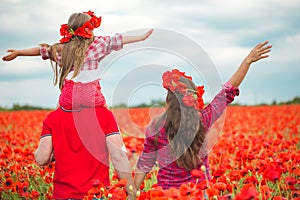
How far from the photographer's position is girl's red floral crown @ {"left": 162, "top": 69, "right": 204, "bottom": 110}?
9.80 feet

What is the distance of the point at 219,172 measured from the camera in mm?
3035

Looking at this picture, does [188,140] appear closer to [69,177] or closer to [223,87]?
[223,87]

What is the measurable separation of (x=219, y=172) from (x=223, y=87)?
0.62 m

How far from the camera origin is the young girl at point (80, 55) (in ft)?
10.6

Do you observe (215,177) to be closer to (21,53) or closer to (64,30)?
(64,30)

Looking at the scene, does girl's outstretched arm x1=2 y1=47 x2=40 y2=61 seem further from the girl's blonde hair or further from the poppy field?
the poppy field

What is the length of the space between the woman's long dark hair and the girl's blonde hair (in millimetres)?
799

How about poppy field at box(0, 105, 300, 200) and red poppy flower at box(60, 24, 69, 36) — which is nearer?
poppy field at box(0, 105, 300, 200)

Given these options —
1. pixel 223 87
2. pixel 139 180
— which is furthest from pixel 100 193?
pixel 223 87

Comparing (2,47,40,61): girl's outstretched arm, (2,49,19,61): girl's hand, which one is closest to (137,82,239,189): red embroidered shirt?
(2,47,40,61): girl's outstretched arm

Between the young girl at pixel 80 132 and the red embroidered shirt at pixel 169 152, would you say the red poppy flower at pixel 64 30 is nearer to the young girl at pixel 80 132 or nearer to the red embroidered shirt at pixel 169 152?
the young girl at pixel 80 132

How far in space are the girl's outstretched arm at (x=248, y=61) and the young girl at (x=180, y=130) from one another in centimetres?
8

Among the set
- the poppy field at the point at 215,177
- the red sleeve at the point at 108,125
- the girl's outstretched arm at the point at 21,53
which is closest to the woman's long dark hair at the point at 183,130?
the poppy field at the point at 215,177

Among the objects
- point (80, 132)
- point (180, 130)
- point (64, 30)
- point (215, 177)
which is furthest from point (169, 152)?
point (64, 30)
